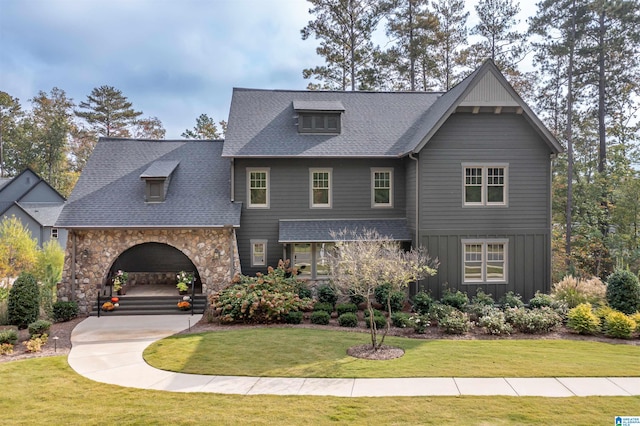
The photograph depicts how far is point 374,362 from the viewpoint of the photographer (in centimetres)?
987

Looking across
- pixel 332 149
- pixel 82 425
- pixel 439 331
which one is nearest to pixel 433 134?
pixel 332 149

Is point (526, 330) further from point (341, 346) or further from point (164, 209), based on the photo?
point (164, 209)

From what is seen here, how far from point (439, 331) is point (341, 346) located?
3637mm

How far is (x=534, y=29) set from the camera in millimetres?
26000

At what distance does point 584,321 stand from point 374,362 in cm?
738

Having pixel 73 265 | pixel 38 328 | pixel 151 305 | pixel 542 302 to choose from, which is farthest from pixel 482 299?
pixel 73 265

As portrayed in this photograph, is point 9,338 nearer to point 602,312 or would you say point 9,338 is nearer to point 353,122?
point 353,122

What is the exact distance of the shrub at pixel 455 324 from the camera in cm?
1256

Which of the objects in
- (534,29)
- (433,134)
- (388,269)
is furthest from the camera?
(534,29)

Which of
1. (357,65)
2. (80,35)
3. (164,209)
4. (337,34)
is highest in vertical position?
(337,34)

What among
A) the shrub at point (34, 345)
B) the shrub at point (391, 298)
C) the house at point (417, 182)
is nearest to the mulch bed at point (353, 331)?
the shrub at point (34, 345)

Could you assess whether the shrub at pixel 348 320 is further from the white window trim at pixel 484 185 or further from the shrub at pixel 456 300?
the white window trim at pixel 484 185

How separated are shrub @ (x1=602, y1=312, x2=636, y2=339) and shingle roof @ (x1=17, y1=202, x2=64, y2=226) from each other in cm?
3506

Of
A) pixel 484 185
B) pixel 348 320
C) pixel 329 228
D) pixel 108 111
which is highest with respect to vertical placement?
pixel 108 111
